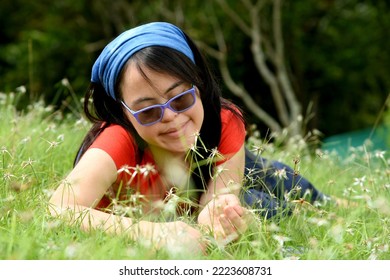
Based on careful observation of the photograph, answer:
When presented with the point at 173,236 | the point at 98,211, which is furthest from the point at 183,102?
the point at 173,236

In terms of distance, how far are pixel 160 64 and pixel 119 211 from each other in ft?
2.43

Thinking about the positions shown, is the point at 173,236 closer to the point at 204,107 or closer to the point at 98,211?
the point at 98,211

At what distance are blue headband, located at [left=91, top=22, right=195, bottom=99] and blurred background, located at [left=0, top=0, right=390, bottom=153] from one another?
288 inches

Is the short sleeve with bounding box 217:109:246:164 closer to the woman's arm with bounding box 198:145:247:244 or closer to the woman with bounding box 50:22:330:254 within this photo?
the woman with bounding box 50:22:330:254

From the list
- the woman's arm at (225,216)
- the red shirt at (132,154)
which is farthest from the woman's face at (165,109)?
the woman's arm at (225,216)

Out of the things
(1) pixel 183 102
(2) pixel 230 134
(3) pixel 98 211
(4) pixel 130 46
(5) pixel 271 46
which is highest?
(4) pixel 130 46

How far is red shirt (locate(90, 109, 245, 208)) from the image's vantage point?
9.61ft

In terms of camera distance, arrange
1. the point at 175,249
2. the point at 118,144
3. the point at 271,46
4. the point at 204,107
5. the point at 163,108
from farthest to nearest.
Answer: the point at 271,46, the point at 204,107, the point at 118,144, the point at 163,108, the point at 175,249

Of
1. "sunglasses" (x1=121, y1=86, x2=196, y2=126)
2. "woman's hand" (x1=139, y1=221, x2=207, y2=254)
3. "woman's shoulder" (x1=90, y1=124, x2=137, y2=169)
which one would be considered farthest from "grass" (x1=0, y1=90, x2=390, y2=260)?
"sunglasses" (x1=121, y1=86, x2=196, y2=126)

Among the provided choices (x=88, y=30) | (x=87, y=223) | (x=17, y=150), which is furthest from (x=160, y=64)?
(x=88, y=30)

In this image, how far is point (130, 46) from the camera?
2.89 metres

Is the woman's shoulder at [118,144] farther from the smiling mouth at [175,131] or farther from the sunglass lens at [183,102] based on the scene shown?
the sunglass lens at [183,102]

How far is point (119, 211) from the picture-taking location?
91.6 inches

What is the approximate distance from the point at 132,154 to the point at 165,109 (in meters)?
0.32
